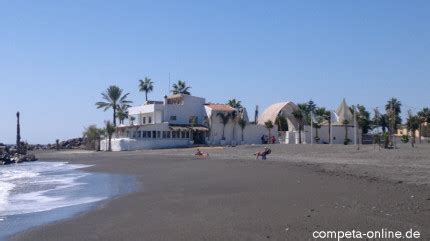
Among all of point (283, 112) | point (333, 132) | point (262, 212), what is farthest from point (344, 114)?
point (262, 212)

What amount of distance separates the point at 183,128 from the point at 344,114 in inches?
768

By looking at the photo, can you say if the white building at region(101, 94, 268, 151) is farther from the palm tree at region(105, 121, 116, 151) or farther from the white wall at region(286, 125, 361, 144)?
the white wall at region(286, 125, 361, 144)

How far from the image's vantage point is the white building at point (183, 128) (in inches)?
2576

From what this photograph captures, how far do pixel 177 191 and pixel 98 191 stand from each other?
383cm

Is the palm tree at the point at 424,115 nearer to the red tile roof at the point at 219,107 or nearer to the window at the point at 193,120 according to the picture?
the red tile roof at the point at 219,107

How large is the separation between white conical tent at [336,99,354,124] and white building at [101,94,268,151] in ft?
31.7

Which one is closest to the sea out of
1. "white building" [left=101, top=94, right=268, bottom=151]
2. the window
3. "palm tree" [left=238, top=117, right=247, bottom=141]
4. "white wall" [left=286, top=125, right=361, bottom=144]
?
"white building" [left=101, top=94, right=268, bottom=151]

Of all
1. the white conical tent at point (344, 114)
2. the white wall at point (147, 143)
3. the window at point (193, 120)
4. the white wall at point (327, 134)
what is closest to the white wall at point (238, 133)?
the window at point (193, 120)

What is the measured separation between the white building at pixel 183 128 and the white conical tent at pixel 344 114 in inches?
381

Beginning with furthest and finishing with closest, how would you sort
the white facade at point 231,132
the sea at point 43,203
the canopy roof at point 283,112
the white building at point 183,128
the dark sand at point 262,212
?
the canopy roof at point 283,112, the white facade at point 231,132, the white building at point 183,128, the sea at point 43,203, the dark sand at point 262,212

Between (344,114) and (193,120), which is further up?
(344,114)

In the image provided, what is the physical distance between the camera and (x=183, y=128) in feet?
216

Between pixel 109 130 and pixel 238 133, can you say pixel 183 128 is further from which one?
pixel 109 130

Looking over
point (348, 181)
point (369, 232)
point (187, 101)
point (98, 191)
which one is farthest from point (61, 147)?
point (369, 232)
